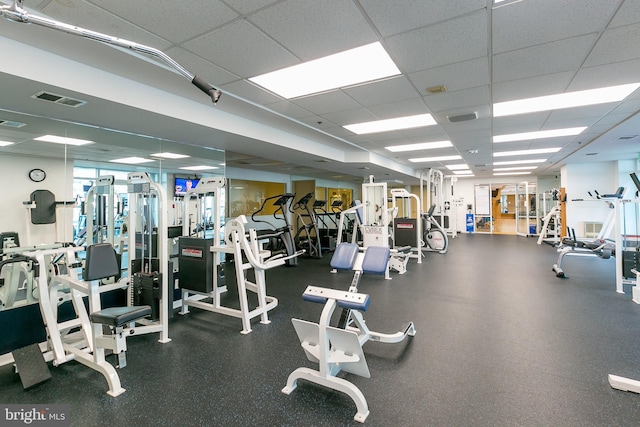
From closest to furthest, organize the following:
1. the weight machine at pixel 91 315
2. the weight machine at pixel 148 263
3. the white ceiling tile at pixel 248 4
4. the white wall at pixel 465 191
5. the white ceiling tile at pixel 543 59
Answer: the white ceiling tile at pixel 248 4 → the weight machine at pixel 91 315 → the white ceiling tile at pixel 543 59 → the weight machine at pixel 148 263 → the white wall at pixel 465 191

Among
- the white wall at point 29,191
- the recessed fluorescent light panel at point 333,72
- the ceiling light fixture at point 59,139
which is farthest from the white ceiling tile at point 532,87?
the white wall at point 29,191

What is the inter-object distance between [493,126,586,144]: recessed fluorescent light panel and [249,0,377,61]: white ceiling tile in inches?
177

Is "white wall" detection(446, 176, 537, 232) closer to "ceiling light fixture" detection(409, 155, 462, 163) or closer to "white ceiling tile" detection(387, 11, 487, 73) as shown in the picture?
"ceiling light fixture" detection(409, 155, 462, 163)

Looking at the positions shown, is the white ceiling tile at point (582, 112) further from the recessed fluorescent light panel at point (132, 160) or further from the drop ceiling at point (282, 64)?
the recessed fluorescent light panel at point (132, 160)

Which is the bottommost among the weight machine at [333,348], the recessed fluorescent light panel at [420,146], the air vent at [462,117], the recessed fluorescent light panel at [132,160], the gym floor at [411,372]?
the gym floor at [411,372]

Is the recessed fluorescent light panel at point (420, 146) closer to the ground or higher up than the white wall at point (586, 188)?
higher up

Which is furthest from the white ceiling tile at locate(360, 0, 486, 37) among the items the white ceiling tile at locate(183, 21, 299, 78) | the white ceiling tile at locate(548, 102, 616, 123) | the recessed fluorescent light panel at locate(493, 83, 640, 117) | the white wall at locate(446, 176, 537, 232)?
the white wall at locate(446, 176, 537, 232)

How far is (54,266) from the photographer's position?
2.86 m

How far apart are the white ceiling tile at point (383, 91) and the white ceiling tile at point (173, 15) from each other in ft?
5.28

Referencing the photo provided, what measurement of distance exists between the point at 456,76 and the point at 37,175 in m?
4.57

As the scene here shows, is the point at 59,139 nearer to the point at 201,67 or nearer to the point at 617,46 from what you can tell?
the point at 201,67

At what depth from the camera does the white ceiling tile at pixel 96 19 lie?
1.86 meters

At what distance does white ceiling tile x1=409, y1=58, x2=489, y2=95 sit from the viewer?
8.95 feet

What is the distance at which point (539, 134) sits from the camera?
542 cm
